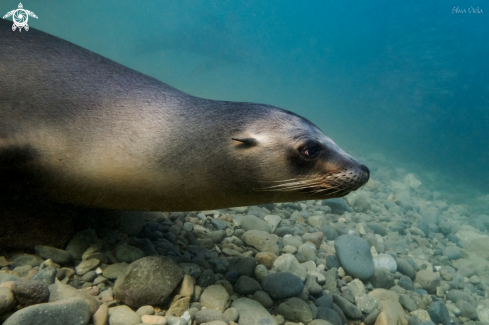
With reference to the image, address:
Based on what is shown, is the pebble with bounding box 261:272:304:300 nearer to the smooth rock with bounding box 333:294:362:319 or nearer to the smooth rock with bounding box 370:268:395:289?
the smooth rock with bounding box 333:294:362:319

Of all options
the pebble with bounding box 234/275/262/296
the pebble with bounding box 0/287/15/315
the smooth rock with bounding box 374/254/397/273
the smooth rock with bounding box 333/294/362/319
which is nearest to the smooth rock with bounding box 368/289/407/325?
the smooth rock with bounding box 333/294/362/319

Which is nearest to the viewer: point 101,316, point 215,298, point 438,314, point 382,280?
point 101,316

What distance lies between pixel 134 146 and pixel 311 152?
1132 millimetres

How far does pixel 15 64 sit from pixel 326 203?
448cm

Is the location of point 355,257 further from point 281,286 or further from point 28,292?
point 28,292

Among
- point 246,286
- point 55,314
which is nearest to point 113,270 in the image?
point 55,314

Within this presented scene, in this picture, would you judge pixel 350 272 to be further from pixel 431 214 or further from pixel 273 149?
pixel 431 214

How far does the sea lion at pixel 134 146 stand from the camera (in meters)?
1.70

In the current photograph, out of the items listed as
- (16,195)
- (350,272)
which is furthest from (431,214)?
(16,195)

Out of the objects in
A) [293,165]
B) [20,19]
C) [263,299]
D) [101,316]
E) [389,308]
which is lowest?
[389,308]

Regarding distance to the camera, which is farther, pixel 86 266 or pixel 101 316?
pixel 86 266

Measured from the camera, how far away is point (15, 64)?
1821 mm

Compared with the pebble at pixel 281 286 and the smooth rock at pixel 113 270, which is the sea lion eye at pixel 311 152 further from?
the smooth rock at pixel 113 270

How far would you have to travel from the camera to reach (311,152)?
191 cm
